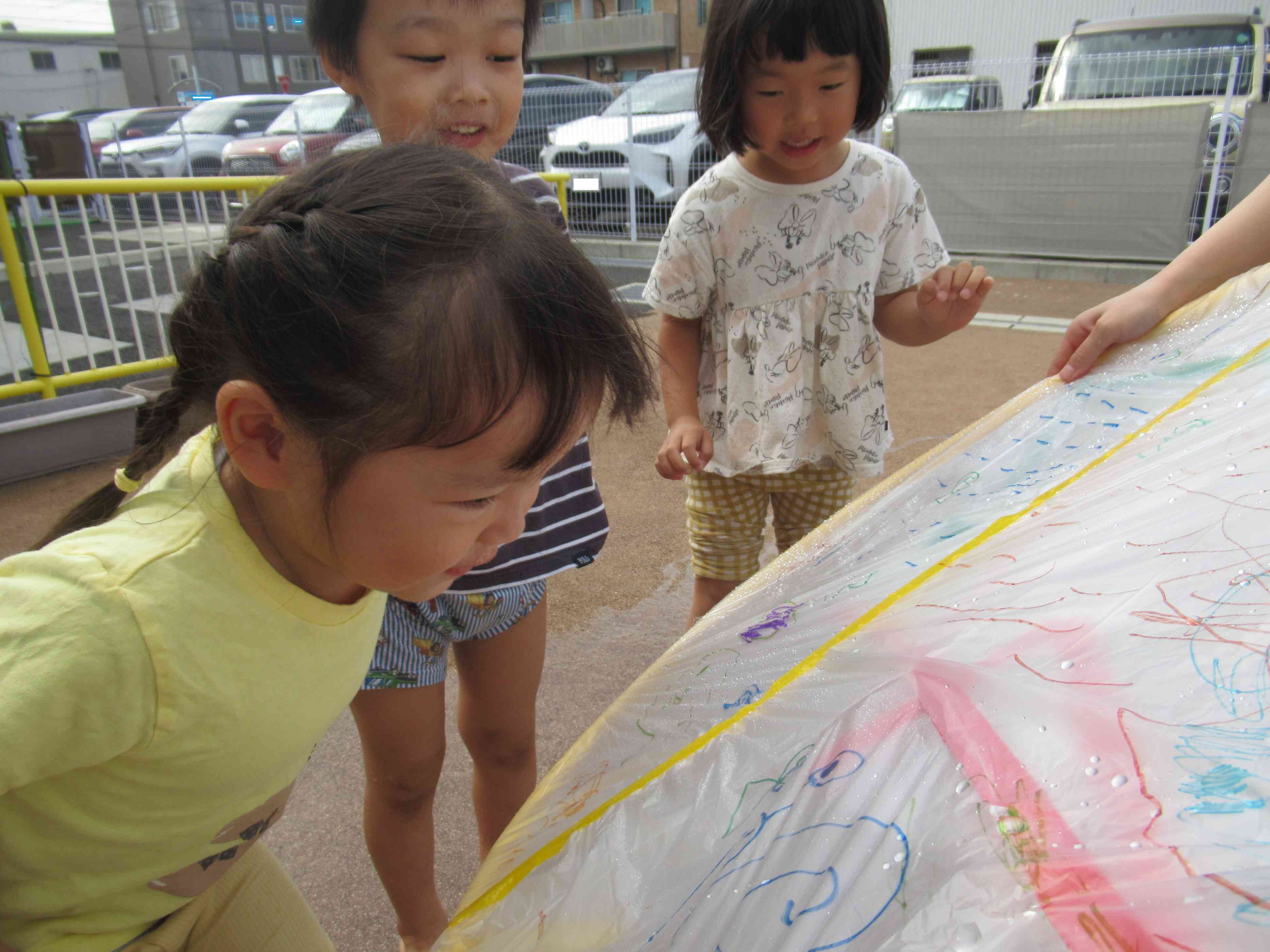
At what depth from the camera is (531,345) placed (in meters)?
0.75

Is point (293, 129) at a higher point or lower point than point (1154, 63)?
lower

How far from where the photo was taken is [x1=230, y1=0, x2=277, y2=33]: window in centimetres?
1864

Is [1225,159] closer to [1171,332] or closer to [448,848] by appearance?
[1171,332]

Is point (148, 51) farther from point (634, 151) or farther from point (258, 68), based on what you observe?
point (634, 151)

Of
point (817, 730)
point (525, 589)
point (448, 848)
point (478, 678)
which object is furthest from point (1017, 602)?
point (448, 848)

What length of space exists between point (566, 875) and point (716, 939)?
0.16m

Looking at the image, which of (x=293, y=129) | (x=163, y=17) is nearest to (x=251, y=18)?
(x=163, y=17)

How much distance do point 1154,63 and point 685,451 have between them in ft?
21.7

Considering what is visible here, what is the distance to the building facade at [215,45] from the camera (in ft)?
61.2

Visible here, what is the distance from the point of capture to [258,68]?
19484 millimetres

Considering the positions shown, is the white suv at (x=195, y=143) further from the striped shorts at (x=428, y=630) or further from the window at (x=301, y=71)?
the striped shorts at (x=428, y=630)

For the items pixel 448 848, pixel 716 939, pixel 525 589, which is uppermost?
pixel 716 939

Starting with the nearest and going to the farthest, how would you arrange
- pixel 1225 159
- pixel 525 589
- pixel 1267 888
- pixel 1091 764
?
pixel 1267 888 → pixel 1091 764 → pixel 525 589 → pixel 1225 159

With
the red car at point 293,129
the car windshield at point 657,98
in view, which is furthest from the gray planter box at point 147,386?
the car windshield at point 657,98
